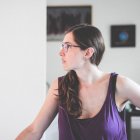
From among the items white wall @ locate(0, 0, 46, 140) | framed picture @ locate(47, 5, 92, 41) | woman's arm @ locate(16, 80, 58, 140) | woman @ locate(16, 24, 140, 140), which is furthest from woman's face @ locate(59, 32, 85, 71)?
framed picture @ locate(47, 5, 92, 41)

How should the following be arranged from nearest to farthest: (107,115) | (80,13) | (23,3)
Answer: (107,115) < (23,3) < (80,13)

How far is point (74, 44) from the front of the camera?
117 cm

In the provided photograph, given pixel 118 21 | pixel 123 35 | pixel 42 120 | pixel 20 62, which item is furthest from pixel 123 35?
pixel 42 120

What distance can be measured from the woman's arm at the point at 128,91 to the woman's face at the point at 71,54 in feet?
0.61

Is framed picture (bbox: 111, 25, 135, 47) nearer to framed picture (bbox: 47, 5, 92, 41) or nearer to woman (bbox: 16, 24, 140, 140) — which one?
framed picture (bbox: 47, 5, 92, 41)

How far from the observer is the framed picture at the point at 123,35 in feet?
13.0

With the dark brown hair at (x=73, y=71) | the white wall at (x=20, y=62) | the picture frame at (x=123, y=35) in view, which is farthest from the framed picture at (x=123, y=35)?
the dark brown hair at (x=73, y=71)

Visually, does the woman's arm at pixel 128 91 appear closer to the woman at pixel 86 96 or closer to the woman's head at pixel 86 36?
the woman at pixel 86 96

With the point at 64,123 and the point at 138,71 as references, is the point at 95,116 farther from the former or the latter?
the point at 138,71

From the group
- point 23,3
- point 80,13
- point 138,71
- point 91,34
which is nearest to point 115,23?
point 80,13

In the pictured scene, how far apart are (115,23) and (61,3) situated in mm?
834

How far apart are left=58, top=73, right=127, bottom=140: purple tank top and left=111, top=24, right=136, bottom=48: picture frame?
2889 millimetres

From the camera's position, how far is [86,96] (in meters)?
1.20

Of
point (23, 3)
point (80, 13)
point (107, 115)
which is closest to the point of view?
point (107, 115)
